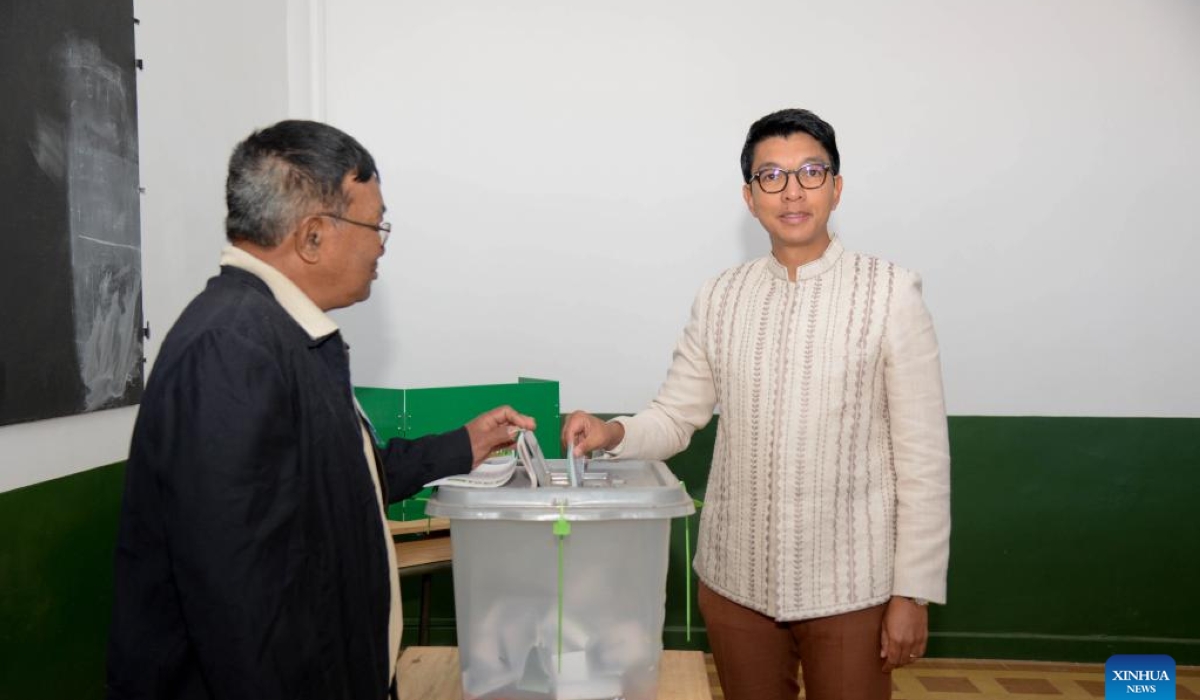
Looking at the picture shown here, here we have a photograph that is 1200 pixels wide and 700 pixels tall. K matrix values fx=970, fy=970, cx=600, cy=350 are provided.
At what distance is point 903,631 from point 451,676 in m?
0.72

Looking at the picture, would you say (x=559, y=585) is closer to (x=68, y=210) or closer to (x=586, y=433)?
(x=586, y=433)

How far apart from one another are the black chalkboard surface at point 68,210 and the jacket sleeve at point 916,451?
5.27 feet

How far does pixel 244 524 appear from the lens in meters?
1.07

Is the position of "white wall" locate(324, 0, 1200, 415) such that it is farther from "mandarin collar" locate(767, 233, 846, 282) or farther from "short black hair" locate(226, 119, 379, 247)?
"short black hair" locate(226, 119, 379, 247)

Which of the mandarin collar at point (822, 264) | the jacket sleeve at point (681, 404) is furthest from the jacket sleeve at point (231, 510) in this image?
the mandarin collar at point (822, 264)

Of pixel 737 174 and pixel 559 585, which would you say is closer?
pixel 559 585

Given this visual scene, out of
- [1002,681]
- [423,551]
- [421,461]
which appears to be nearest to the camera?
[421,461]

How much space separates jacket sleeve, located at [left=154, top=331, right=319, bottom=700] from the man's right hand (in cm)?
56

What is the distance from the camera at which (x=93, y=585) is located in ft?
7.06

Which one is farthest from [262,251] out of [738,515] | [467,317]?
[467,317]

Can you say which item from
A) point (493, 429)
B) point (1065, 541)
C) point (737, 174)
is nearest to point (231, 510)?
point (493, 429)

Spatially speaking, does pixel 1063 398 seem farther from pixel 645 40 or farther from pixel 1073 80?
pixel 645 40

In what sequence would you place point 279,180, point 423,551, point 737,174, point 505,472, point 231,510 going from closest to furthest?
1. point 231,510
2. point 279,180
3. point 505,472
4. point 423,551
5. point 737,174

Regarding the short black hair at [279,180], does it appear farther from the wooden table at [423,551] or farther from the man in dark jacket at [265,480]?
the wooden table at [423,551]
